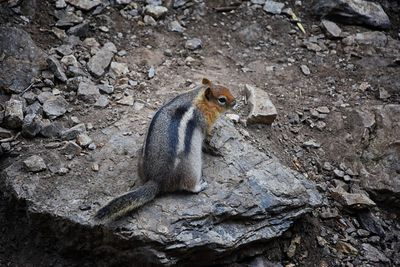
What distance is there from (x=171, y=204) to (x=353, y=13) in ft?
14.9

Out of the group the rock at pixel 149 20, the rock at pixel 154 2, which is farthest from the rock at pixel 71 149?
the rock at pixel 154 2

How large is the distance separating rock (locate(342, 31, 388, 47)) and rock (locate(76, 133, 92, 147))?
4.13 meters

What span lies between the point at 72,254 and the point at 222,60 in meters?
3.42

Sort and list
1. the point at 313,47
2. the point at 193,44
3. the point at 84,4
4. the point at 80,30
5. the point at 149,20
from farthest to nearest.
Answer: the point at 313,47
the point at 149,20
the point at 193,44
the point at 84,4
the point at 80,30

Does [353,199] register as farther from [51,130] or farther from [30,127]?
[30,127]

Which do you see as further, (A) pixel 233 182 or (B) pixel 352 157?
(B) pixel 352 157

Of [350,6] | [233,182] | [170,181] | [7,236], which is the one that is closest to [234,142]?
[233,182]

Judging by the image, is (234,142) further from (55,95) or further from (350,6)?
(350,6)

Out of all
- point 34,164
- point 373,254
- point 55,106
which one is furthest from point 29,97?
point 373,254

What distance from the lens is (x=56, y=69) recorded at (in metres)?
6.14

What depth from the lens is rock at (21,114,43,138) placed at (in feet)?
18.0

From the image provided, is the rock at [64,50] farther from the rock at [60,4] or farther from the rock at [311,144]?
the rock at [311,144]

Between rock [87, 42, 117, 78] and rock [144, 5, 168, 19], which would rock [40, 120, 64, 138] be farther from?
rock [144, 5, 168, 19]

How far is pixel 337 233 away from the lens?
5699 mm
